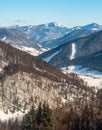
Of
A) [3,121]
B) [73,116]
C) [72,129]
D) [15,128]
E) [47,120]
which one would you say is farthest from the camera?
[3,121]

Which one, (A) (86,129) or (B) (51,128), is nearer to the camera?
(B) (51,128)

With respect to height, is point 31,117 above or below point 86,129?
above

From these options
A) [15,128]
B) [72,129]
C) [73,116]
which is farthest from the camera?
[15,128]

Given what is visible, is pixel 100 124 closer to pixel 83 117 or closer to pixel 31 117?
pixel 83 117

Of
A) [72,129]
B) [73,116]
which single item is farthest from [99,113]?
[72,129]

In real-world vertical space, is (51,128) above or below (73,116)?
above

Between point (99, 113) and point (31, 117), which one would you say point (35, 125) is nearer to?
point (31, 117)

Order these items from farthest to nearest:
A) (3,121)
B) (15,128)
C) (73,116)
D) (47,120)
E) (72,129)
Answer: (3,121), (15,128), (73,116), (72,129), (47,120)

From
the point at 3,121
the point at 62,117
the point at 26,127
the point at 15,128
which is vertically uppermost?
the point at 26,127

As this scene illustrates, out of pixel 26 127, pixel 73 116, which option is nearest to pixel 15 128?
pixel 73 116
